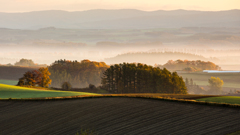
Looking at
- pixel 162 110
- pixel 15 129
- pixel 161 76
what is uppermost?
pixel 161 76

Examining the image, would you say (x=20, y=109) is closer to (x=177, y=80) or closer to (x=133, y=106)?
(x=133, y=106)

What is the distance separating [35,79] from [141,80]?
1363 inches

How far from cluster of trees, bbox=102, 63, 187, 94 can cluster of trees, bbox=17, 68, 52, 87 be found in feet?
64.0

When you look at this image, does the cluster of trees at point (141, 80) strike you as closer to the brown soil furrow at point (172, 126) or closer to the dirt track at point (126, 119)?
the dirt track at point (126, 119)

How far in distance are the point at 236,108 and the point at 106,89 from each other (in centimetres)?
6354

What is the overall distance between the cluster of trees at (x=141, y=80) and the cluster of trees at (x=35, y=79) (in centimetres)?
1952

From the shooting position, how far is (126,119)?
24.0 metres

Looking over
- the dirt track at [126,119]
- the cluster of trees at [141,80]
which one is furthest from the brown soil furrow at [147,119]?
the cluster of trees at [141,80]

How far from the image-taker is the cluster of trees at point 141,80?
3260 inches

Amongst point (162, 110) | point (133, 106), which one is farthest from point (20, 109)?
point (162, 110)

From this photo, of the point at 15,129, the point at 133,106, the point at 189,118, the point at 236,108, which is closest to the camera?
the point at 189,118

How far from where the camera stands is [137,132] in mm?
20141

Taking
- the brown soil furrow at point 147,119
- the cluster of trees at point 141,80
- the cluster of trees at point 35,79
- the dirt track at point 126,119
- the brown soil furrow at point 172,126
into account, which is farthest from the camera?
the cluster of trees at point 141,80

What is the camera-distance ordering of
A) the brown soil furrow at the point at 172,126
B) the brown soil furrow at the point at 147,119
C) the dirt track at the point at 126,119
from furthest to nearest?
the brown soil furrow at the point at 147,119 < the dirt track at the point at 126,119 < the brown soil furrow at the point at 172,126
